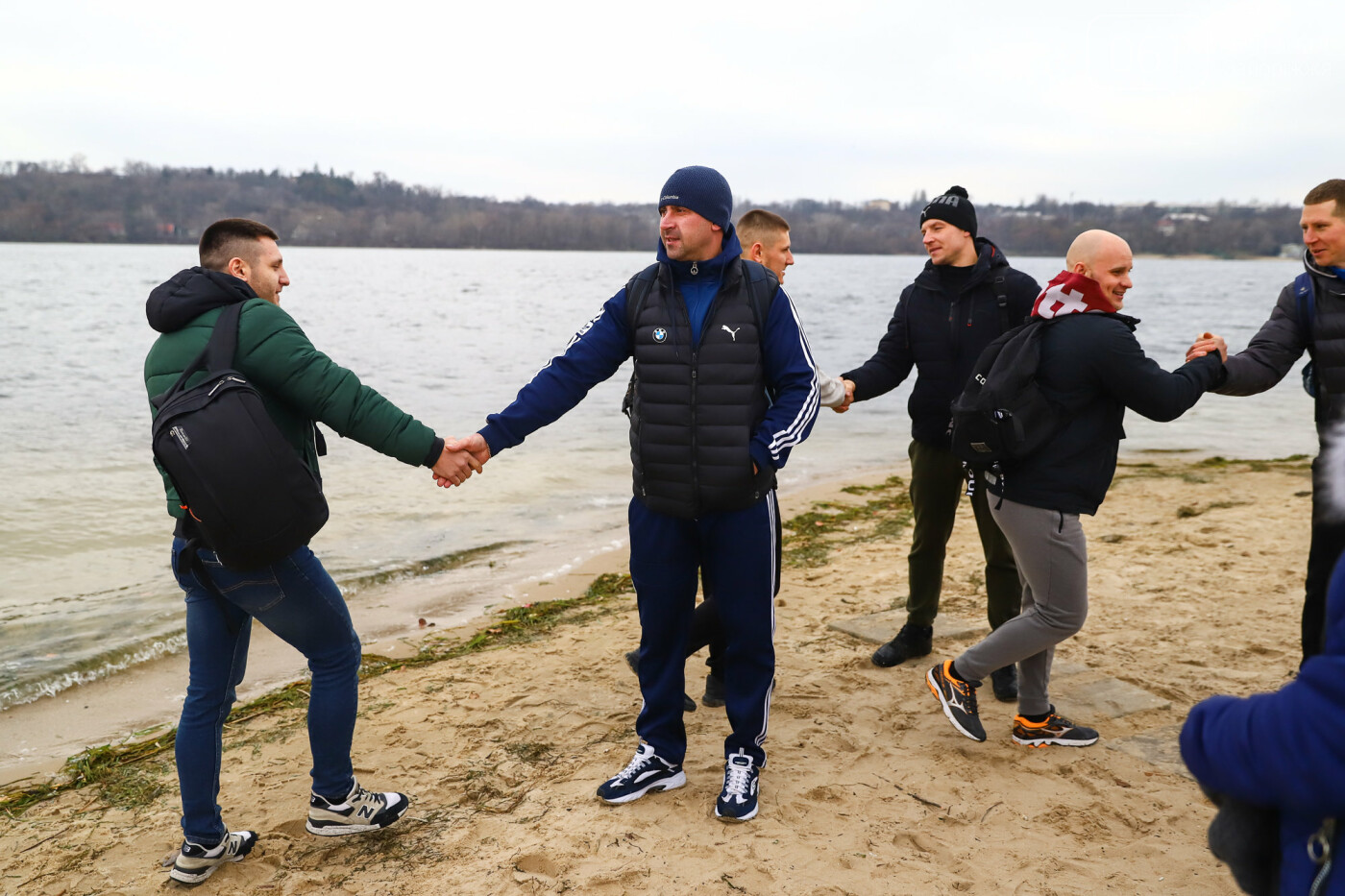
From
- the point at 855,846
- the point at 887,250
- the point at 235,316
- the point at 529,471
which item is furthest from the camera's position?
the point at 887,250

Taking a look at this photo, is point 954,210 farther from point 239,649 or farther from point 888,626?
point 239,649

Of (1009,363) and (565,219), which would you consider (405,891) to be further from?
(565,219)

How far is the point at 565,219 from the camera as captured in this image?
94.9 m

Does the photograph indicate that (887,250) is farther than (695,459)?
Yes

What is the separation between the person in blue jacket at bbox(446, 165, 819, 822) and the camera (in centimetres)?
335

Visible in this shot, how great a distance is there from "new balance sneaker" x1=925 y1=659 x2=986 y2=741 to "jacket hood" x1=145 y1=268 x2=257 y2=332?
322 cm

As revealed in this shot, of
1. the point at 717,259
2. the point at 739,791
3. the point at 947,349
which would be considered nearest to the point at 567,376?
the point at 717,259

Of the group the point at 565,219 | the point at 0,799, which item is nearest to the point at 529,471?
the point at 0,799

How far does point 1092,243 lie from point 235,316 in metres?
3.08

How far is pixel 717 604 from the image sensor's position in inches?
140

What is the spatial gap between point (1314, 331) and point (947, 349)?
4.79 ft

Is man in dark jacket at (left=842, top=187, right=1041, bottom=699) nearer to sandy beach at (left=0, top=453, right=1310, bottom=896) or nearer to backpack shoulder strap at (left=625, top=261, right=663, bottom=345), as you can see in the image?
sandy beach at (left=0, top=453, right=1310, bottom=896)

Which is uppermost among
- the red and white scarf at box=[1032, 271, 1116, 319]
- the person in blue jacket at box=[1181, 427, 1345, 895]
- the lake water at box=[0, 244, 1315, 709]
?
the red and white scarf at box=[1032, 271, 1116, 319]

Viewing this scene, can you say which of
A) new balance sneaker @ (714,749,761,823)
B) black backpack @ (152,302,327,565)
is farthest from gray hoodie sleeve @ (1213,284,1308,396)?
black backpack @ (152,302,327,565)
